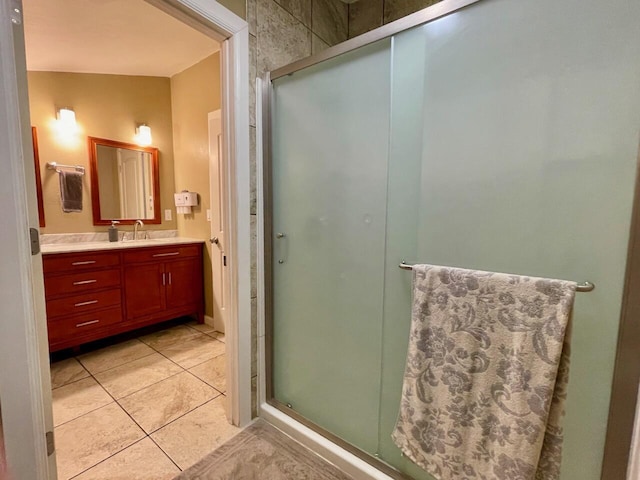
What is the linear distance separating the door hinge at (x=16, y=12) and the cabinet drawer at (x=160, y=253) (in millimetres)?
1830

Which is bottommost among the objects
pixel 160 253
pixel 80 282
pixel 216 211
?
pixel 80 282

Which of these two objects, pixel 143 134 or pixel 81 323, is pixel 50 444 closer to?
pixel 81 323

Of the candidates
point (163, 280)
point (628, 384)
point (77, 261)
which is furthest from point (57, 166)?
point (628, 384)

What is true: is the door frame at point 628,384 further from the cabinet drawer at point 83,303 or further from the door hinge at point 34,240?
the cabinet drawer at point 83,303

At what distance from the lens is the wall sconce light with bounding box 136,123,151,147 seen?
9.15 ft

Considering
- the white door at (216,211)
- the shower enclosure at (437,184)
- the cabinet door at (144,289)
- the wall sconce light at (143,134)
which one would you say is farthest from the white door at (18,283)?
the wall sconce light at (143,134)

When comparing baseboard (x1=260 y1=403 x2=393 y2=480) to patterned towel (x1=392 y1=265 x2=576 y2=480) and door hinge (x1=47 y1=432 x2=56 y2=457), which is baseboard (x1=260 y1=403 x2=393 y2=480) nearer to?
patterned towel (x1=392 y1=265 x2=576 y2=480)

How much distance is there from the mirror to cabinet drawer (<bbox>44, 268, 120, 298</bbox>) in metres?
0.68

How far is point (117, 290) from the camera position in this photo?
7.53 feet

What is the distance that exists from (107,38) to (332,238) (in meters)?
2.32

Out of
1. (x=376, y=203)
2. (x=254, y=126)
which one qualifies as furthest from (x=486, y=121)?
(x=254, y=126)

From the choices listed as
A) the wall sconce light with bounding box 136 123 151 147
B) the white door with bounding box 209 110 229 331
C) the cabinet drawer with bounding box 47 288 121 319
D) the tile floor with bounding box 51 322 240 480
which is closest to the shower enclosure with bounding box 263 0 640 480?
the tile floor with bounding box 51 322 240 480

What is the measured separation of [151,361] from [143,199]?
5.32 feet

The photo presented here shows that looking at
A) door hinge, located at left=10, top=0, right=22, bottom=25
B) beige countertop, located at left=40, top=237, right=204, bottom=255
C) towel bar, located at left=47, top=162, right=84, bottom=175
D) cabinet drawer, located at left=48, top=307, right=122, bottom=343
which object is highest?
door hinge, located at left=10, top=0, right=22, bottom=25
